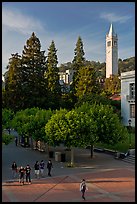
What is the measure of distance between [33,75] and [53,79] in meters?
6.99

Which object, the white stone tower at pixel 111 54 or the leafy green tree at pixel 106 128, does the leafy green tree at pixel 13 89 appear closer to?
the leafy green tree at pixel 106 128

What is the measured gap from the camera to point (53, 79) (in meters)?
53.1

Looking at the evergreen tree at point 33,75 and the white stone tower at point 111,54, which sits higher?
the white stone tower at point 111,54

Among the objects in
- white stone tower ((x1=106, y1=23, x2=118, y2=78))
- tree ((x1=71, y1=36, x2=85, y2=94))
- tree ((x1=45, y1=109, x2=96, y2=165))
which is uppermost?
white stone tower ((x1=106, y1=23, x2=118, y2=78))

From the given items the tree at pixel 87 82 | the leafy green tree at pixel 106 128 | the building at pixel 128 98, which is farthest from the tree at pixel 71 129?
the tree at pixel 87 82

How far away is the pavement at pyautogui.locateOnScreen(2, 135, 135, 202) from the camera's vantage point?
49.4 feet

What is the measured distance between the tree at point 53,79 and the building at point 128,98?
10.4 meters

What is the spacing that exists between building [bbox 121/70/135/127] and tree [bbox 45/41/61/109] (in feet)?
34.2

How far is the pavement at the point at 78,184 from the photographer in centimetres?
1507

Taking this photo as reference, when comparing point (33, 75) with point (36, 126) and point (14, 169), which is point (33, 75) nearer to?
point (36, 126)

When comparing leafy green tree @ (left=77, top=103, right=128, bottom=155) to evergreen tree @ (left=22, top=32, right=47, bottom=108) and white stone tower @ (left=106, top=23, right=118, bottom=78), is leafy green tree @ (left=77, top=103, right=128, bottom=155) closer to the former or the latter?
evergreen tree @ (left=22, top=32, right=47, bottom=108)

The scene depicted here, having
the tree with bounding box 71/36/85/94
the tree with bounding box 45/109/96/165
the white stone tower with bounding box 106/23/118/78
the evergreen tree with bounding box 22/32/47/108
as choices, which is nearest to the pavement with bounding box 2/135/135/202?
the tree with bounding box 45/109/96/165

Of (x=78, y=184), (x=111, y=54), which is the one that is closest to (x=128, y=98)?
(x=78, y=184)

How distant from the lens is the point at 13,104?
45.4 meters
